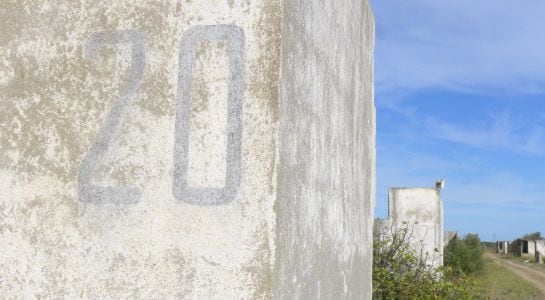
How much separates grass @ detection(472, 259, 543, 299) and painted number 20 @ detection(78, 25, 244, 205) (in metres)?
12.8

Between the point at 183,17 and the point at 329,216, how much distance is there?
105cm

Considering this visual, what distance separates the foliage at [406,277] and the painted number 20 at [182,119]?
652cm

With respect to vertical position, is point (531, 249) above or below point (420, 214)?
below

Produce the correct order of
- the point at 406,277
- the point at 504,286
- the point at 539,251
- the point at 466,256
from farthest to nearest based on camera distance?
the point at 539,251, the point at 466,256, the point at 504,286, the point at 406,277

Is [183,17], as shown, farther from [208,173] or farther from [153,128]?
[208,173]

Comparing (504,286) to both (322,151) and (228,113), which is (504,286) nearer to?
(322,151)

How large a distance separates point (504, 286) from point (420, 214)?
10.8 metres

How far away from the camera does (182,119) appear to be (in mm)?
2146

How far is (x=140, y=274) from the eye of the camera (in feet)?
7.04

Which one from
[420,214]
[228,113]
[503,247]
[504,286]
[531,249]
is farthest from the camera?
[503,247]

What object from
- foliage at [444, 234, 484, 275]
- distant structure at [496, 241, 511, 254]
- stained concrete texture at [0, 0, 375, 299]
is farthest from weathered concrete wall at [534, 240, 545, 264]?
stained concrete texture at [0, 0, 375, 299]

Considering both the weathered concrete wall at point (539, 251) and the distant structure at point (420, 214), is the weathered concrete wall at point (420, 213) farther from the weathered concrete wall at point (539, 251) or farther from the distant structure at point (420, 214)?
the weathered concrete wall at point (539, 251)

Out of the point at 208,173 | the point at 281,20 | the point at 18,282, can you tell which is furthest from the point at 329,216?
the point at 18,282

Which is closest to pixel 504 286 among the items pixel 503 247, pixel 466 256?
pixel 466 256
